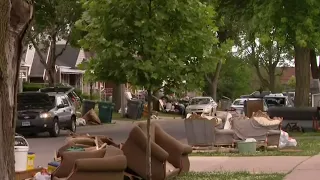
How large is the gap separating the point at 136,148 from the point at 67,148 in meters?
1.18

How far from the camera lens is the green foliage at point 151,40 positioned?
34.6 feet

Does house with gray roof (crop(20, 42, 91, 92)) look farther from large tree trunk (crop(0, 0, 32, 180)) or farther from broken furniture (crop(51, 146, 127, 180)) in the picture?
large tree trunk (crop(0, 0, 32, 180))

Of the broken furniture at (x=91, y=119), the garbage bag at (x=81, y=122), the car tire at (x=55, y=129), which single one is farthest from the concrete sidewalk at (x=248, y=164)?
the broken furniture at (x=91, y=119)

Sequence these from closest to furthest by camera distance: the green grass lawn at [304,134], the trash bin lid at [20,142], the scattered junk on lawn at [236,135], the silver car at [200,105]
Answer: the trash bin lid at [20,142]
the scattered junk on lawn at [236,135]
the green grass lawn at [304,134]
the silver car at [200,105]

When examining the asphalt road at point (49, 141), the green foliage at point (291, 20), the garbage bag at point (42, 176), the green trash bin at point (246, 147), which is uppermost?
the green foliage at point (291, 20)

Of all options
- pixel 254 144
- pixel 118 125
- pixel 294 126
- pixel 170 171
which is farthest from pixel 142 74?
pixel 118 125

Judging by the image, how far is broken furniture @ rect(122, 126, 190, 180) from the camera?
11117 millimetres

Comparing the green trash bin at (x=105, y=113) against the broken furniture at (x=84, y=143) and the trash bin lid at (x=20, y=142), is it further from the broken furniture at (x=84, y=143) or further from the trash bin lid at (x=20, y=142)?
the trash bin lid at (x=20, y=142)

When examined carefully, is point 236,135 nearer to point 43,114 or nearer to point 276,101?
point 43,114

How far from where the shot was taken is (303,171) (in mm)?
13484

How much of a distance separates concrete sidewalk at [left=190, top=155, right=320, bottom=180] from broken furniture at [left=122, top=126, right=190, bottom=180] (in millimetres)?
2689

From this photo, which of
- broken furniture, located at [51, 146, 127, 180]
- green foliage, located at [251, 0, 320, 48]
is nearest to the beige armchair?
broken furniture, located at [51, 146, 127, 180]

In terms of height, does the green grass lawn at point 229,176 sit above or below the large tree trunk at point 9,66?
below

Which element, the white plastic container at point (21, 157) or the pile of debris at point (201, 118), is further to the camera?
the pile of debris at point (201, 118)
